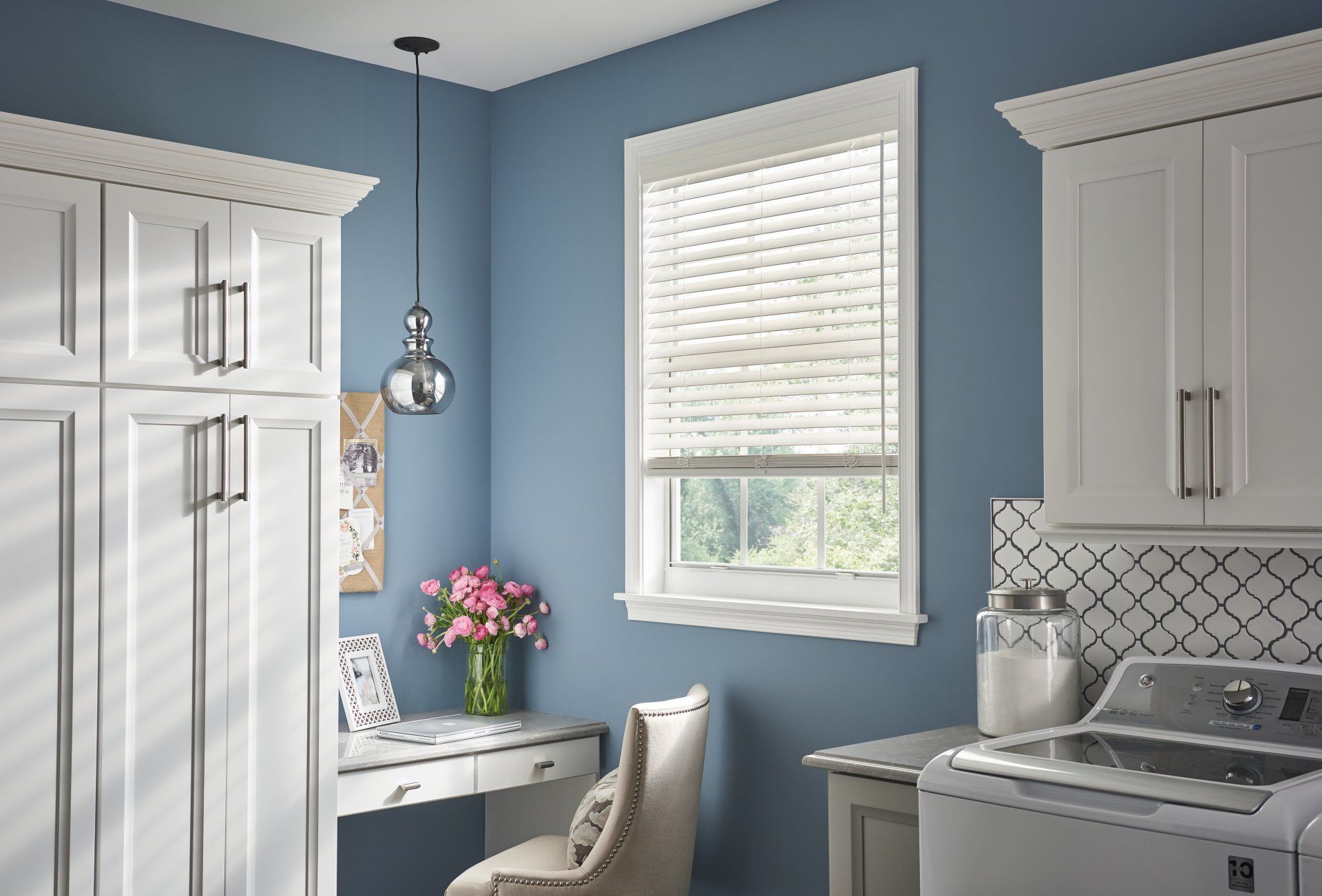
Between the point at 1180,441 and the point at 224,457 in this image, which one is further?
the point at 224,457

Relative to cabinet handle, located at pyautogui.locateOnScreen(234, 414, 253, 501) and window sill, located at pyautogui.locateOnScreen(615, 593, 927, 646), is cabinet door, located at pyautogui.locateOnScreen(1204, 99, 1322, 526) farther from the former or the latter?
cabinet handle, located at pyautogui.locateOnScreen(234, 414, 253, 501)

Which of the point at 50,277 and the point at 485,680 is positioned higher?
the point at 50,277

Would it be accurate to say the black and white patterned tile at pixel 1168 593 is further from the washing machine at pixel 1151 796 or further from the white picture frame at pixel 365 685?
the white picture frame at pixel 365 685

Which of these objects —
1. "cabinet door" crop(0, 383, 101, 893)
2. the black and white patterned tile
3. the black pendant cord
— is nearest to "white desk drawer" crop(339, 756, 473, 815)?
"cabinet door" crop(0, 383, 101, 893)

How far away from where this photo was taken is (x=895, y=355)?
10.0 ft

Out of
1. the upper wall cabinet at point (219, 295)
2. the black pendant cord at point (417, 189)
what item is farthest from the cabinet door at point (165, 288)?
the black pendant cord at point (417, 189)

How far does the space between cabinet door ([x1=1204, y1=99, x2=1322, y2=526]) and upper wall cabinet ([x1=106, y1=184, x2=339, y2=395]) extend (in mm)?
2045

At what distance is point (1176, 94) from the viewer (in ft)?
7.39

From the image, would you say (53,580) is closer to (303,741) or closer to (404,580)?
(303,741)

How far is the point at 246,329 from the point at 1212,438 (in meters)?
2.13

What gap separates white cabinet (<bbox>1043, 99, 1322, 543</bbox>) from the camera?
2.12 metres

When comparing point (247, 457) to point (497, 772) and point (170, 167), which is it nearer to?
point (170, 167)

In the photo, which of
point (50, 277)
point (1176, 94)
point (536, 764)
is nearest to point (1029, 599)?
point (1176, 94)

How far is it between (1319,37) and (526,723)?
8.92ft
